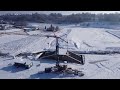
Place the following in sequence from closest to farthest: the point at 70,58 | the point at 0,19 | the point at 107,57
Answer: the point at 70,58 < the point at 107,57 < the point at 0,19

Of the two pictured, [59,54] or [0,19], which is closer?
[59,54]

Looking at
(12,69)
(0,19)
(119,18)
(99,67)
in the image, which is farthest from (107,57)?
(119,18)
